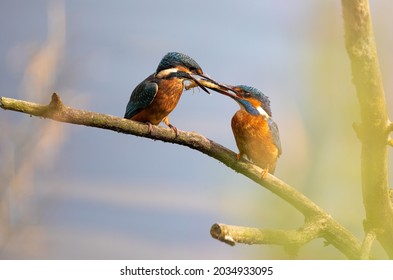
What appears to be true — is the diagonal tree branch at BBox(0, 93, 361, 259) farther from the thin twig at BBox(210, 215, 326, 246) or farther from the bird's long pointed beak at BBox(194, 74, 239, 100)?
the bird's long pointed beak at BBox(194, 74, 239, 100)

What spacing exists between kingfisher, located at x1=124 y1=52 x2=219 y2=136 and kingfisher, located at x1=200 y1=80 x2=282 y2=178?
168mm

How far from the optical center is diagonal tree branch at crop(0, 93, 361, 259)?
3.80 feet

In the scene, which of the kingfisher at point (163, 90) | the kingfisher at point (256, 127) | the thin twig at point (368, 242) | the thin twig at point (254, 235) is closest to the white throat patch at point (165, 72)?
the kingfisher at point (163, 90)

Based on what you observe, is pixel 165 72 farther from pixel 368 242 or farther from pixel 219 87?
pixel 368 242

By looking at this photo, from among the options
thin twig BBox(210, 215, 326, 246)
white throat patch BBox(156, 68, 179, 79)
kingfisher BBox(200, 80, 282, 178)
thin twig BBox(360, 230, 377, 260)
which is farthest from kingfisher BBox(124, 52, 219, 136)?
thin twig BBox(360, 230, 377, 260)

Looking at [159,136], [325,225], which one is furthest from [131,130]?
[325,225]

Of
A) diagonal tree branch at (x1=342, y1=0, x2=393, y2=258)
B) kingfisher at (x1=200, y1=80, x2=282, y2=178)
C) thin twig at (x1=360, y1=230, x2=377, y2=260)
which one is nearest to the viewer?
diagonal tree branch at (x1=342, y1=0, x2=393, y2=258)

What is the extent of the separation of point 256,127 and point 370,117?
41 centimetres

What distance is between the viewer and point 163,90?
1567 millimetres

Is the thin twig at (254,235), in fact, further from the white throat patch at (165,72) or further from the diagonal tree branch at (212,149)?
the white throat patch at (165,72)

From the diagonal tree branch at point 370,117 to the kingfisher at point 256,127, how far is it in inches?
11.2

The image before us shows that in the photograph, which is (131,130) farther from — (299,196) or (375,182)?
(375,182)
